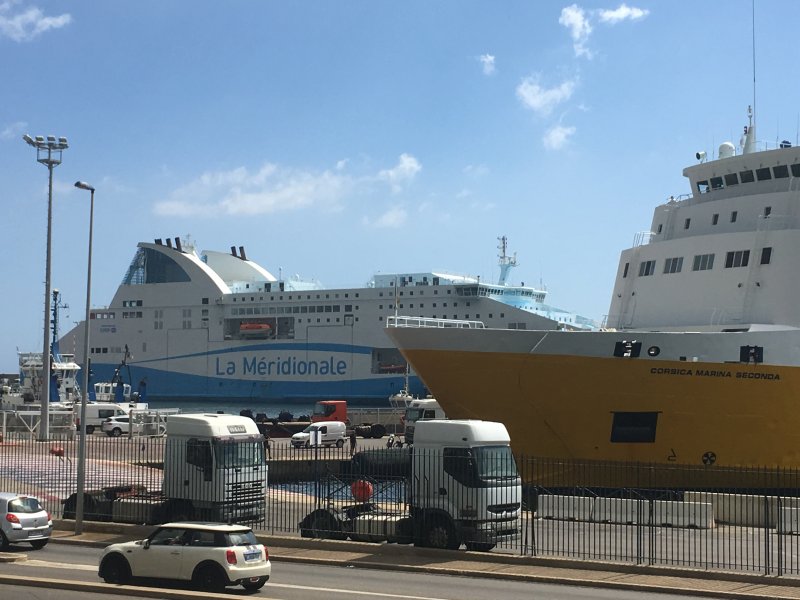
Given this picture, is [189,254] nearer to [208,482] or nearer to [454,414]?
[454,414]

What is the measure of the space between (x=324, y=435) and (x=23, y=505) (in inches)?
1037

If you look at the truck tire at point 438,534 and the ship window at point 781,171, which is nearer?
the truck tire at point 438,534

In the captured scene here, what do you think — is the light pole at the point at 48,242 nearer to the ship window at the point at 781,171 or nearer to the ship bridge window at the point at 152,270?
the ship window at the point at 781,171

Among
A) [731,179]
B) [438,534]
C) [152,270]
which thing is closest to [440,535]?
[438,534]

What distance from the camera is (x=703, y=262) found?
2453cm

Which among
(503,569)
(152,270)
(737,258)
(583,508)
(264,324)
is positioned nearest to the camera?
(503,569)

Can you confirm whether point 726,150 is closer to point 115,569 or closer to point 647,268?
point 647,268

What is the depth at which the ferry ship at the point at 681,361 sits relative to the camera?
845 inches

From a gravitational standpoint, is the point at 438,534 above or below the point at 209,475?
below

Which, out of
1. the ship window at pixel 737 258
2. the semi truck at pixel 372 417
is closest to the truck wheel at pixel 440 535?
the ship window at pixel 737 258

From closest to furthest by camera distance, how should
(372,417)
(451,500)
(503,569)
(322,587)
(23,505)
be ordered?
(322,587) → (503,569) → (451,500) → (23,505) → (372,417)

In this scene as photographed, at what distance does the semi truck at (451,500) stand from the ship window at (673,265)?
37.5 ft

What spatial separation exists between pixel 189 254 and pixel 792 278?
2977 inches

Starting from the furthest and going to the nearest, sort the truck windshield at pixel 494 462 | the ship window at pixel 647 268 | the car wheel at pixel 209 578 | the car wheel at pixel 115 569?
the ship window at pixel 647 268 < the truck windshield at pixel 494 462 < the car wheel at pixel 115 569 < the car wheel at pixel 209 578
